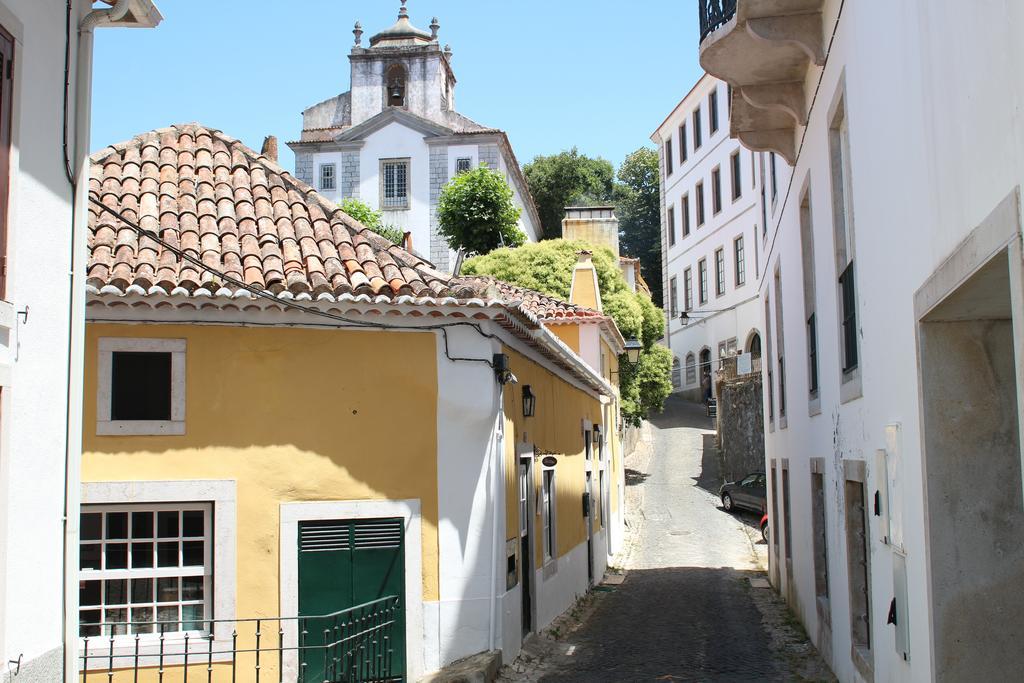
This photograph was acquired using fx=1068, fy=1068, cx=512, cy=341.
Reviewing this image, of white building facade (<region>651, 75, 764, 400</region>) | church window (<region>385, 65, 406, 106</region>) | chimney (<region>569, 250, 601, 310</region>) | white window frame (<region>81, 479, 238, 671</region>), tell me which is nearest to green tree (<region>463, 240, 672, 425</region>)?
chimney (<region>569, 250, 601, 310</region>)

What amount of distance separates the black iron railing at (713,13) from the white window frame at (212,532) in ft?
20.6

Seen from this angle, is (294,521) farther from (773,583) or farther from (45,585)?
(773,583)

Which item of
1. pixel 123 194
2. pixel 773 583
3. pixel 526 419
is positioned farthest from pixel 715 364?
pixel 123 194

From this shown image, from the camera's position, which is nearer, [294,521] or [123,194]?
[294,521]

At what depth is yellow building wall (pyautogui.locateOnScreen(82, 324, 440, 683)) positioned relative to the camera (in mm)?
9734

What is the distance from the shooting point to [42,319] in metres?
6.52

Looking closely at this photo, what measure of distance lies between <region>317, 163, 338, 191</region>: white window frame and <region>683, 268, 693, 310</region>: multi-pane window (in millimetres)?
16613

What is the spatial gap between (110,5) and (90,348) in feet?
11.3

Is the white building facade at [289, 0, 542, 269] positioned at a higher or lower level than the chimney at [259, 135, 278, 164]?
higher

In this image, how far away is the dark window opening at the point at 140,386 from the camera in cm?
974

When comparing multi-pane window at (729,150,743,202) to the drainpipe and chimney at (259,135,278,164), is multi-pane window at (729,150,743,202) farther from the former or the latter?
the drainpipe

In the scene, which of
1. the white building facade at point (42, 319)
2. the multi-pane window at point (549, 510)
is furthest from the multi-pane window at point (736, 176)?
the white building facade at point (42, 319)

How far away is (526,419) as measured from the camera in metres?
12.9

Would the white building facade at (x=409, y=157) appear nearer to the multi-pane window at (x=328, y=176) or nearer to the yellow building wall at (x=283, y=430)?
the multi-pane window at (x=328, y=176)
